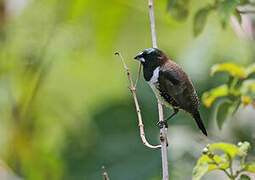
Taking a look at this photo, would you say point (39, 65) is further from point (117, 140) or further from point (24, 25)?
point (117, 140)

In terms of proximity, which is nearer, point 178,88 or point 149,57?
point 178,88

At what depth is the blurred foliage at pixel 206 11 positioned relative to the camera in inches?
114

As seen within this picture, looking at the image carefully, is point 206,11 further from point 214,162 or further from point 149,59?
point 214,162

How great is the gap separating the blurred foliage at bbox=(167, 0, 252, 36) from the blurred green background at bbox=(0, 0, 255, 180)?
358mm

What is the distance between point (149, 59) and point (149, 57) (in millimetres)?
17

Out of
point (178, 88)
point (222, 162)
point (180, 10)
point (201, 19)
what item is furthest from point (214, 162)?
point (180, 10)

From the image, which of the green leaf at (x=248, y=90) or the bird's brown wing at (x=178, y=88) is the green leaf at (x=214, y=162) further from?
the bird's brown wing at (x=178, y=88)

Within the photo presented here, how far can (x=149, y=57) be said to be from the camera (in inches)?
135

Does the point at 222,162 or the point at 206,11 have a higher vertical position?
the point at 206,11

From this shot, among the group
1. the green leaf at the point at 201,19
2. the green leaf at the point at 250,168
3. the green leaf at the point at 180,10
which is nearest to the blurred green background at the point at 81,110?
the green leaf at the point at 180,10

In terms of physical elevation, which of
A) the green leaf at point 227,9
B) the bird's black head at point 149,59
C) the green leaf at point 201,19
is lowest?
the bird's black head at point 149,59

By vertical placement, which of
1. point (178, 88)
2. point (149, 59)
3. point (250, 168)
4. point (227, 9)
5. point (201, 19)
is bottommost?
point (250, 168)

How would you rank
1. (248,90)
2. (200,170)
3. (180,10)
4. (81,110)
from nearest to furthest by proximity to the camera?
(200,170) < (248,90) < (180,10) < (81,110)

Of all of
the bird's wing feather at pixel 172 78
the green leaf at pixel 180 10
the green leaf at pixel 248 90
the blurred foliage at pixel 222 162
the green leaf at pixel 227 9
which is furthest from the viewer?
the green leaf at pixel 180 10
